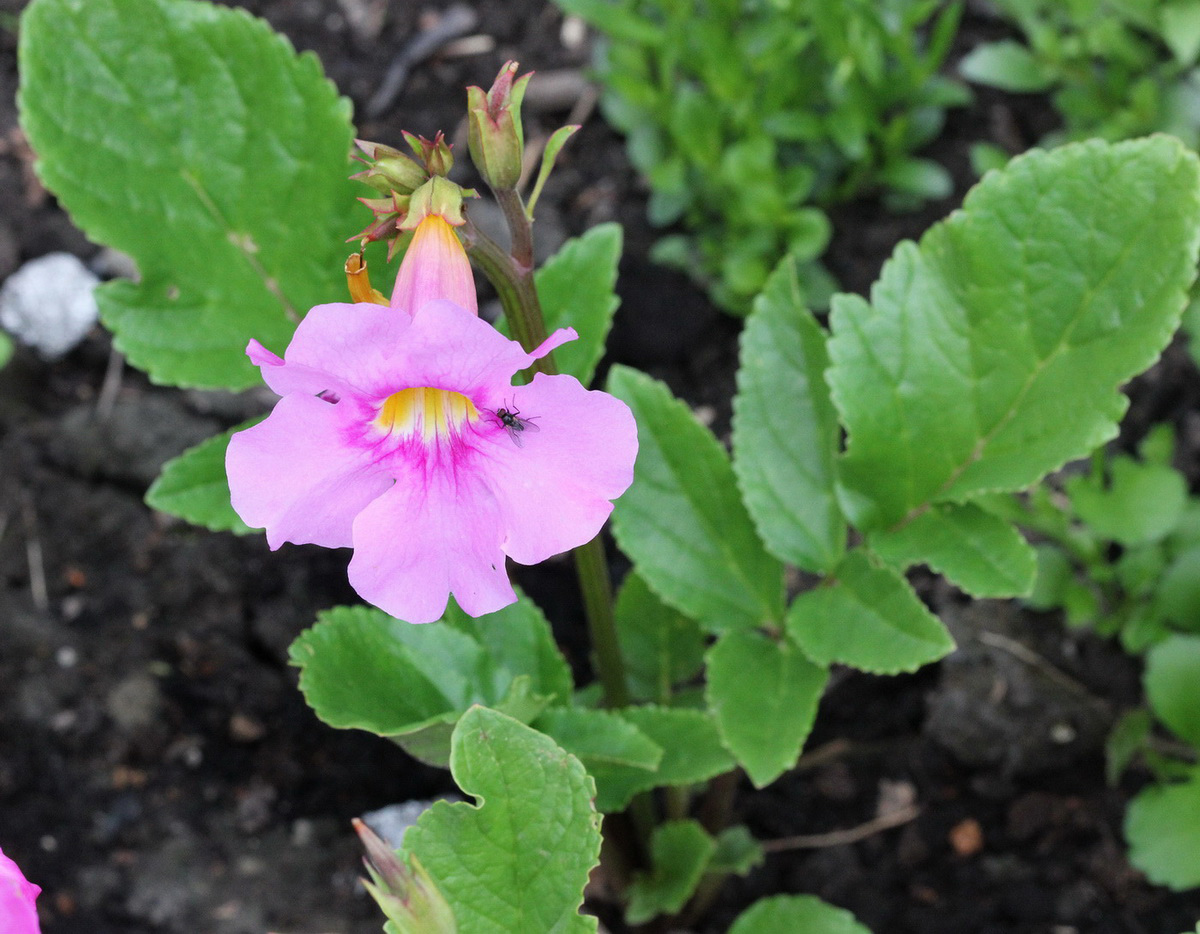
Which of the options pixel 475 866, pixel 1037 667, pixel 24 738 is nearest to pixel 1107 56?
pixel 1037 667

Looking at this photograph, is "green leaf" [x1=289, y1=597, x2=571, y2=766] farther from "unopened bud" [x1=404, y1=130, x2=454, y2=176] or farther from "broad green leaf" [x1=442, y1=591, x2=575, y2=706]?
"unopened bud" [x1=404, y1=130, x2=454, y2=176]

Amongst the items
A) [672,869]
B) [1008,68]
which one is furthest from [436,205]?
[1008,68]

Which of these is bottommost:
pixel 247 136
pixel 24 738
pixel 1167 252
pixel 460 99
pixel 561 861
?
pixel 24 738

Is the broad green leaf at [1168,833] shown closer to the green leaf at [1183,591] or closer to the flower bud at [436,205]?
the green leaf at [1183,591]

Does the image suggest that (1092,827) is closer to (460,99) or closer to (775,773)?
(775,773)

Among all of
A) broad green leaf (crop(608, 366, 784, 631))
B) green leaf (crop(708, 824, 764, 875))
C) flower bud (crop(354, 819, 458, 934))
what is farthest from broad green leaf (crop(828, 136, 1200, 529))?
flower bud (crop(354, 819, 458, 934))

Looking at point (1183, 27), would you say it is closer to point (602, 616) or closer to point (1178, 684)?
point (1178, 684)

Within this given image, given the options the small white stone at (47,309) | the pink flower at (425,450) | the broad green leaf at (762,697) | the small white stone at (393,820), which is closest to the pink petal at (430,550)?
the pink flower at (425,450)
